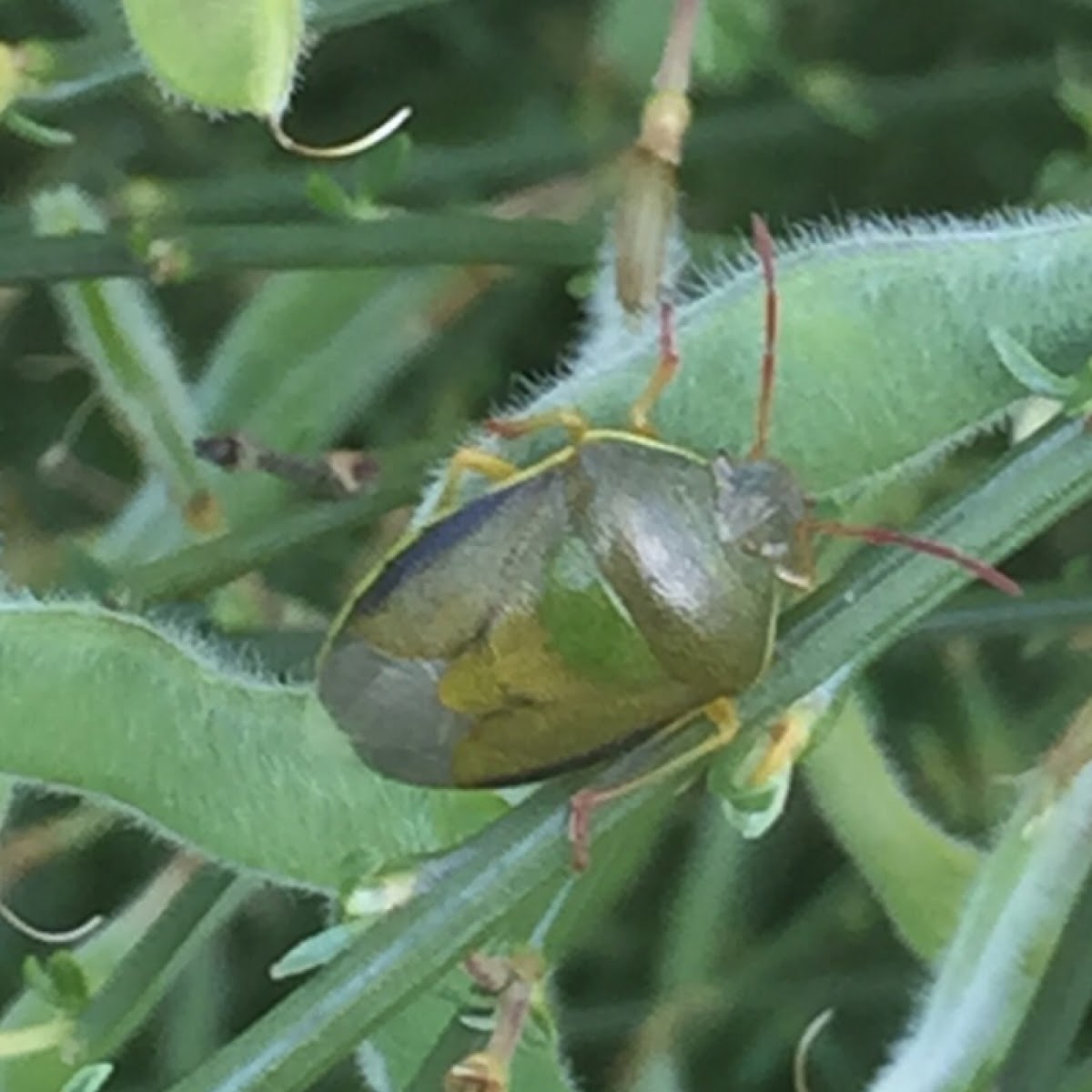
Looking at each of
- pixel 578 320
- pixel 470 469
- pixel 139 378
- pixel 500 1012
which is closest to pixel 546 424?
pixel 470 469

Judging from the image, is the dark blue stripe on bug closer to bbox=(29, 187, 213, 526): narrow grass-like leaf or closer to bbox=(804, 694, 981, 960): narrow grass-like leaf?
bbox=(804, 694, 981, 960): narrow grass-like leaf

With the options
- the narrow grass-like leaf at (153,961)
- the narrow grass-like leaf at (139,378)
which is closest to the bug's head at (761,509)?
the narrow grass-like leaf at (153,961)

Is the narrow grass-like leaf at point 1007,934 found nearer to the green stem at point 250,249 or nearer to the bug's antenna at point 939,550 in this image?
the bug's antenna at point 939,550

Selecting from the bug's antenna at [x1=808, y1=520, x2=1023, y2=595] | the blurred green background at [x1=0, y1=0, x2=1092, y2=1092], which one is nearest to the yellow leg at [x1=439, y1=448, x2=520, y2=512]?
the bug's antenna at [x1=808, y1=520, x2=1023, y2=595]

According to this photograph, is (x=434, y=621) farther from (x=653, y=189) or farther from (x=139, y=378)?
(x=139, y=378)

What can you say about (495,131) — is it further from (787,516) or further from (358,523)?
(787,516)

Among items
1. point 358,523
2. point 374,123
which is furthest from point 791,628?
point 374,123
